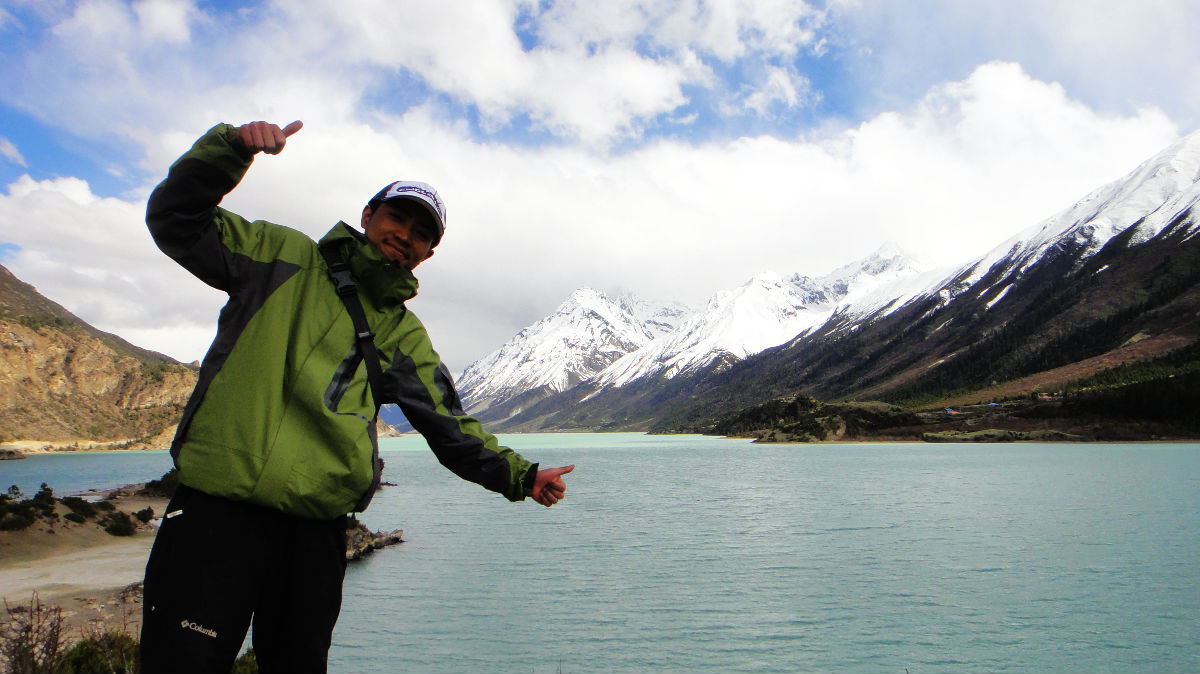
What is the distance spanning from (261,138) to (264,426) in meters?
1.34

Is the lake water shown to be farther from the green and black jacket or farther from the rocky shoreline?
the green and black jacket

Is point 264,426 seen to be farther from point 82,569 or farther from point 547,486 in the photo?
point 82,569

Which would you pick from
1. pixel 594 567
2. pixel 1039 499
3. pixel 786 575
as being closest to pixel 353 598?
pixel 594 567

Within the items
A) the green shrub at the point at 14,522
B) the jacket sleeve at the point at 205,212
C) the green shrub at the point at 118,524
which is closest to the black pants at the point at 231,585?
the jacket sleeve at the point at 205,212

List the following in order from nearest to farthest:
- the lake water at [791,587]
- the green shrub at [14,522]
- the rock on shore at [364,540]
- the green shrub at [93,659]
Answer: the green shrub at [93,659] → the lake water at [791,587] → the green shrub at [14,522] → the rock on shore at [364,540]

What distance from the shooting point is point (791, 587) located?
19.6 metres

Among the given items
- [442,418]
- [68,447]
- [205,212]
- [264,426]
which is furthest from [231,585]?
[68,447]

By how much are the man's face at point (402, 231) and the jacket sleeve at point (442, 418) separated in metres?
0.37

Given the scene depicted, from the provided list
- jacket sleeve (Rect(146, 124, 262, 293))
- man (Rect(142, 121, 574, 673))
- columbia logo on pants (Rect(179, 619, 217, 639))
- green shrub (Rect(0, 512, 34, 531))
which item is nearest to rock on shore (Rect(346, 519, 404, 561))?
green shrub (Rect(0, 512, 34, 531))

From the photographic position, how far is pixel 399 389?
3490mm

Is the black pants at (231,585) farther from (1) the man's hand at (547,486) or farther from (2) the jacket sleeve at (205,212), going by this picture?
(1) the man's hand at (547,486)

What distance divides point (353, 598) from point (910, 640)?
15.0 m

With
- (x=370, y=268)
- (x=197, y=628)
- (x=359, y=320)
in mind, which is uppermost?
(x=370, y=268)

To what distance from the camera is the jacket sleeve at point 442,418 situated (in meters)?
3.54
